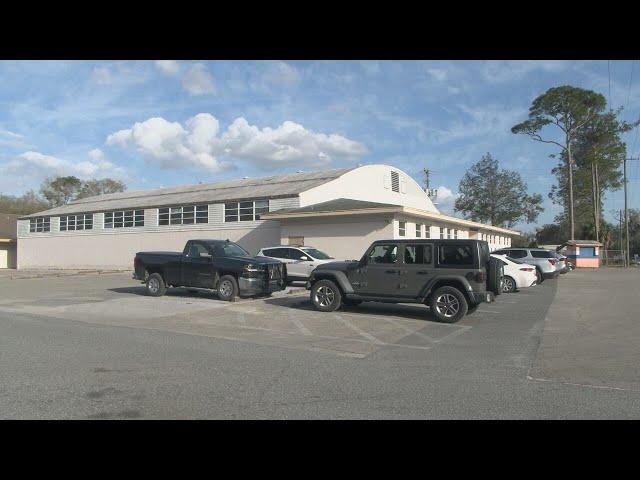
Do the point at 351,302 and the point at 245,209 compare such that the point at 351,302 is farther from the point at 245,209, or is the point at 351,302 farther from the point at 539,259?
the point at 245,209

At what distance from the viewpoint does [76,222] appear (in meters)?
41.8

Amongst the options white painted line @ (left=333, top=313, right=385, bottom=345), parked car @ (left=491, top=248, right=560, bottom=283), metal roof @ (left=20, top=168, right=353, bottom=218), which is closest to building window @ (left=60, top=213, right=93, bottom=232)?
metal roof @ (left=20, top=168, right=353, bottom=218)

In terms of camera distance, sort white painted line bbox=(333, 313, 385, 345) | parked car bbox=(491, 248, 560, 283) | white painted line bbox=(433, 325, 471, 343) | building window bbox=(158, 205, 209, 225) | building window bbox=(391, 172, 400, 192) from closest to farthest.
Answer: white painted line bbox=(333, 313, 385, 345) → white painted line bbox=(433, 325, 471, 343) → parked car bbox=(491, 248, 560, 283) → building window bbox=(158, 205, 209, 225) → building window bbox=(391, 172, 400, 192)

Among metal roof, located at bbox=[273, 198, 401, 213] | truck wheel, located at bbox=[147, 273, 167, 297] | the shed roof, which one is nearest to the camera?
truck wheel, located at bbox=[147, 273, 167, 297]

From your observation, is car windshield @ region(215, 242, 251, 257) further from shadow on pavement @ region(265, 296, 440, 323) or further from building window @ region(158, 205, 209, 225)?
building window @ region(158, 205, 209, 225)

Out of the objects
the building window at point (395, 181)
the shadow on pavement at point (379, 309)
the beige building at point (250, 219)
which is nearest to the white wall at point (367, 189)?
the beige building at point (250, 219)

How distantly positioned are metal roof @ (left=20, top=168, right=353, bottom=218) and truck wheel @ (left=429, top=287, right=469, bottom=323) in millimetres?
17816

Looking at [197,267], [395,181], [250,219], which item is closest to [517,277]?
[197,267]

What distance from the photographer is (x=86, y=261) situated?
40.4 m

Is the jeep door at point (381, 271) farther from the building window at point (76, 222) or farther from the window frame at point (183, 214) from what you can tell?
the building window at point (76, 222)

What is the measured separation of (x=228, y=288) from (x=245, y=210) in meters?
15.9

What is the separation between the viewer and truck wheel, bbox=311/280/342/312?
42.4ft

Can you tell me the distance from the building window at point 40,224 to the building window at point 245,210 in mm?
21292
